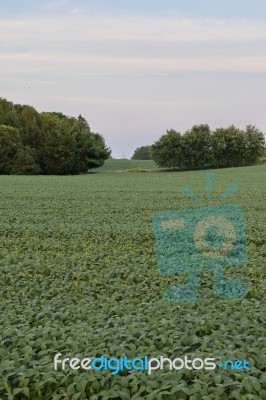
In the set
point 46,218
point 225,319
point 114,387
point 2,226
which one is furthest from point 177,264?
point 46,218

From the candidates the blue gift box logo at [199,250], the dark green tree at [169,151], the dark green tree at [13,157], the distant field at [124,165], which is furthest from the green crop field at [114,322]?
the distant field at [124,165]

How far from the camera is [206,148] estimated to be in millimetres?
76625

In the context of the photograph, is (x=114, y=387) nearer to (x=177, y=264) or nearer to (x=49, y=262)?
(x=177, y=264)

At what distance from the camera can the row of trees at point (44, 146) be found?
2530 inches

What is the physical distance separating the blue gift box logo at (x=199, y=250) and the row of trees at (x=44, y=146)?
51806 millimetres

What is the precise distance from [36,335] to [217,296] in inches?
115

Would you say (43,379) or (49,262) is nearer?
(43,379)

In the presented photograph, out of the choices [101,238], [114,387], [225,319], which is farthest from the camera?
[101,238]

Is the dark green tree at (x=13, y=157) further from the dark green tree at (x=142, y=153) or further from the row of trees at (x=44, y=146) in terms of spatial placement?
the dark green tree at (x=142, y=153)

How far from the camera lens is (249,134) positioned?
7881 cm

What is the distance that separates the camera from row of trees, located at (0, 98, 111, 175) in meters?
64.2

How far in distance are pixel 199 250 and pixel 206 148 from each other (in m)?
67.1

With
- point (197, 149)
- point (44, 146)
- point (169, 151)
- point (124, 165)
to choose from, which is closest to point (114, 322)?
point (44, 146)

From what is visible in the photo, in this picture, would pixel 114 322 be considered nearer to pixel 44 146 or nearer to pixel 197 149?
pixel 44 146
